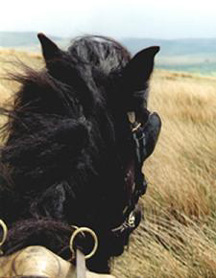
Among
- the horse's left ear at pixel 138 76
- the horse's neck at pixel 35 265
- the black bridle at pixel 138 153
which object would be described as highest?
the horse's left ear at pixel 138 76

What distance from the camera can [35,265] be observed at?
4.18ft

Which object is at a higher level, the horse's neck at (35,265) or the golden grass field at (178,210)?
the horse's neck at (35,265)

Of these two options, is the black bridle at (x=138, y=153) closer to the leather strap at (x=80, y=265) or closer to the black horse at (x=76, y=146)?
the black horse at (x=76, y=146)

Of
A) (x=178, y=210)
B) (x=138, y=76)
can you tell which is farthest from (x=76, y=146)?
(x=178, y=210)

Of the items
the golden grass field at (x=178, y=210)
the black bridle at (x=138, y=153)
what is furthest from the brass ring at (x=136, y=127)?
the golden grass field at (x=178, y=210)

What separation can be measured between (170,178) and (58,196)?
8.43ft

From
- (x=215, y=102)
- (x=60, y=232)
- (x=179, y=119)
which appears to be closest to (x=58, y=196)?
(x=60, y=232)

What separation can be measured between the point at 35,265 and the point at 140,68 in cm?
70

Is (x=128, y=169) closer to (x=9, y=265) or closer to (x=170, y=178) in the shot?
(x=9, y=265)

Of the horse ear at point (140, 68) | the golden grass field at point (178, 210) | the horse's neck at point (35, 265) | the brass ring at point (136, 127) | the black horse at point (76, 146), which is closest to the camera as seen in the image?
the horse's neck at point (35, 265)

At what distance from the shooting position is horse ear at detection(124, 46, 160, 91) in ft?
5.72

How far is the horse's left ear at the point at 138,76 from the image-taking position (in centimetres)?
175

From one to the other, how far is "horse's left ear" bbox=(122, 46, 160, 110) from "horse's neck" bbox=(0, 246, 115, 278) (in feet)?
1.92

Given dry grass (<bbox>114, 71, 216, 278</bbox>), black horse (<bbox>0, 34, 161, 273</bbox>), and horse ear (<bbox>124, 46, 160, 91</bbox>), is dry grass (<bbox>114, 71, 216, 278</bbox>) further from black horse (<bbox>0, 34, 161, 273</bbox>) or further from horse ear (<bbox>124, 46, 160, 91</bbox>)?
horse ear (<bbox>124, 46, 160, 91</bbox>)
